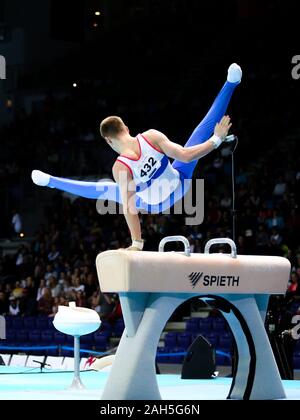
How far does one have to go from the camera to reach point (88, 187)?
23.7 feet

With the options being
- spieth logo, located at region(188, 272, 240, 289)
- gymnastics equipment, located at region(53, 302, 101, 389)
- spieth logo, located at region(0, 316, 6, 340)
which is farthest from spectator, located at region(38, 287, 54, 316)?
spieth logo, located at region(188, 272, 240, 289)

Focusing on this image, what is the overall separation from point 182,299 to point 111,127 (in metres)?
1.49

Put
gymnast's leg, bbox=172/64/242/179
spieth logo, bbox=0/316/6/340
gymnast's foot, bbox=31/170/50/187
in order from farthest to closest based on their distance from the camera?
spieth logo, bbox=0/316/6/340
gymnast's foot, bbox=31/170/50/187
gymnast's leg, bbox=172/64/242/179

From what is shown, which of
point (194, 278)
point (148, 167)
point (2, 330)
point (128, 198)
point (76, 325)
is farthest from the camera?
point (2, 330)

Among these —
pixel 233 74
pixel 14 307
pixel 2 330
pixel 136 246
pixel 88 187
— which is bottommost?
pixel 14 307

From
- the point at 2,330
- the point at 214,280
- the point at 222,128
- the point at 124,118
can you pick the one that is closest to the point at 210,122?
the point at 222,128

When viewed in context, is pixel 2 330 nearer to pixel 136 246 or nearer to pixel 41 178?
pixel 41 178

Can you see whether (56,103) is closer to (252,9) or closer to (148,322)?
(252,9)

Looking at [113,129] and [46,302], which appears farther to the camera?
[46,302]

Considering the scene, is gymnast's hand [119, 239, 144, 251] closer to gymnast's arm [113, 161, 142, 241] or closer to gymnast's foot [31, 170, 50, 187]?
gymnast's arm [113, 161, 142, 241]

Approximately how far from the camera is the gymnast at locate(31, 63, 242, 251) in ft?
21.3

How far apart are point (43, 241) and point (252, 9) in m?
8.26

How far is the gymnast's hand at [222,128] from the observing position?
6.64 m
